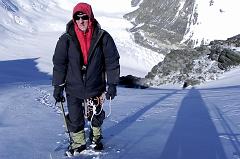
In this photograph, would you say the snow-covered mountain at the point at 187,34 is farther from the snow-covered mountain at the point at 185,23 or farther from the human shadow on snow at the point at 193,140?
the human shadow on snow at the point at 193,140

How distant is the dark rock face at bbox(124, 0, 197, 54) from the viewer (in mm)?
117562

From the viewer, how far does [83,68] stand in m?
6.73

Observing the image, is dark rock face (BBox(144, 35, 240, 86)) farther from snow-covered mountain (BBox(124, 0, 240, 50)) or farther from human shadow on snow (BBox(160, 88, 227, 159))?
snow-covered mountain (BBox(124, 0, 240, 50))

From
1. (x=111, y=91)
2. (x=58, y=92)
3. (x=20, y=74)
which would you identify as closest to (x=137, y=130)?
(x=111, y=91)

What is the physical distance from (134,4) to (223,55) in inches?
5580

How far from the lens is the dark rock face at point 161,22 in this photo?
386 ft

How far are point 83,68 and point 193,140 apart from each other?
7.86 feet

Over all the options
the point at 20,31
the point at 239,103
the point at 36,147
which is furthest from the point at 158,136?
the point at 20,31

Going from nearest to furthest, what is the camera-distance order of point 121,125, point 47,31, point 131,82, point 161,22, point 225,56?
1. point 121,125
2. point 225,56
3. point 131,82
4. point 47,31
5. point 161,22

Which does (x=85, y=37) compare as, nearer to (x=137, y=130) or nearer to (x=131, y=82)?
(x=137, y=130)

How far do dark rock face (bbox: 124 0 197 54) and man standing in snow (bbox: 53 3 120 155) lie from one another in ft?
341

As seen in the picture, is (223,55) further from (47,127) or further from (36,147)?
(36,147)

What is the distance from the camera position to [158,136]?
27.6 ft

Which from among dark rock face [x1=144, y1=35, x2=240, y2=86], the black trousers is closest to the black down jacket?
the black trousers
